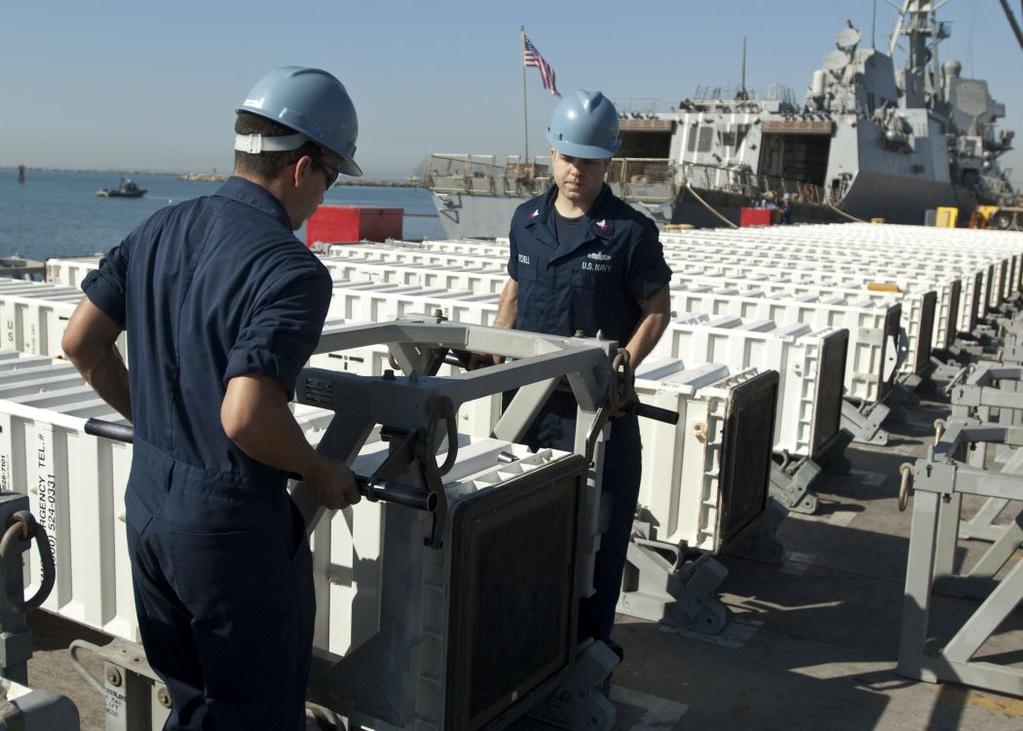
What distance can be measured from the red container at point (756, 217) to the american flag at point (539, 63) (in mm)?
7658

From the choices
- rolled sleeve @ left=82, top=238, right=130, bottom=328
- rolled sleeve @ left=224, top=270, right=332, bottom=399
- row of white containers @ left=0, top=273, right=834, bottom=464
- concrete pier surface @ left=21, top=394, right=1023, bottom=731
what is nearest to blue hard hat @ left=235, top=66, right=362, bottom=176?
rolled sleeve @ left=224, top=270, right=332, bottom=399

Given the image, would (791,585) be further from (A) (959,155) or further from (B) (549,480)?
(A) (959,155)

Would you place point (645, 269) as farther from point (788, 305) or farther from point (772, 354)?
point (788, 305)

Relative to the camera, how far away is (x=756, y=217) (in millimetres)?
35156

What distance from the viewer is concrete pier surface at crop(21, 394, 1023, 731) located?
4.59 m

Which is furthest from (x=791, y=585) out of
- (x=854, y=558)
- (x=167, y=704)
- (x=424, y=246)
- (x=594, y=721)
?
(x=424, y=246)

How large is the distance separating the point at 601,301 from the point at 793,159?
40780 millimetres

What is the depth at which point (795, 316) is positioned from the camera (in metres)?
10.3

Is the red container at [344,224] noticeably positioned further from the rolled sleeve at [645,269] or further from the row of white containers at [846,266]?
the rolled sleeve at [645,269]

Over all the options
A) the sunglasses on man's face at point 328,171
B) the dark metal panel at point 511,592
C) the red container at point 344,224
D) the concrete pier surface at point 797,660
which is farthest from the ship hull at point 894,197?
the sunglasses on man's face at point 328,171

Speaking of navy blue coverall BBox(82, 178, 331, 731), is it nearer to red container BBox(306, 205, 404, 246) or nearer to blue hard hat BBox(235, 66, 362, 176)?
blue hard hat BBox(235, 66, 362, 176)

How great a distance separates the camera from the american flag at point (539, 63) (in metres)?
33.0

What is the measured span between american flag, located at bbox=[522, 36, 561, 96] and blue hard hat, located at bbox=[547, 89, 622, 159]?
29.6 meters

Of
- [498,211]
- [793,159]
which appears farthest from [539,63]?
[793,159]
